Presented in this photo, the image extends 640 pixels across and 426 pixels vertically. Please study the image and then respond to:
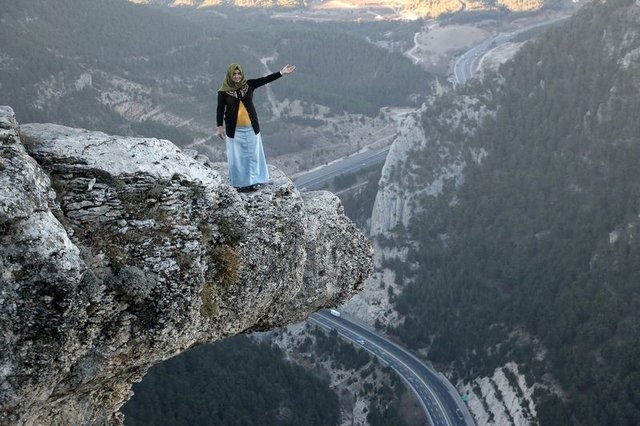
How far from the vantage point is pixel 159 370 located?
46969 millimetres

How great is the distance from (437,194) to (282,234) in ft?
235

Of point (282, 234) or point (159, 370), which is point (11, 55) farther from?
point (282, 234)

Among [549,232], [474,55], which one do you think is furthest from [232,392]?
[474,55]

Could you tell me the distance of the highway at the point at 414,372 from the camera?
195 ft

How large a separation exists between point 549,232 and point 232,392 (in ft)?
124

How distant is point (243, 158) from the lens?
15430 mm

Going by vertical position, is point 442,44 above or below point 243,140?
below

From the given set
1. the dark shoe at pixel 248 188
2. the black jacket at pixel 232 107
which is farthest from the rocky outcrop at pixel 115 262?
the black jacket at pixel 232 107

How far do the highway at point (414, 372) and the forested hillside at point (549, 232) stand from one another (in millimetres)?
1998

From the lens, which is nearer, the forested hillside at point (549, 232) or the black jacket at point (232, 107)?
the black jacket at point (232, 107)

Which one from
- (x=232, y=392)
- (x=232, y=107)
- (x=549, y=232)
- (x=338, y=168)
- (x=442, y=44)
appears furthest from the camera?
(x=442, y=44)

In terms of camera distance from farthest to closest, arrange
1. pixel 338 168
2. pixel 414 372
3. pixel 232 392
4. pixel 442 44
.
Answer: pixel 442 44 → pixel 338 168 → pixel 414 372 → pixel 232 392

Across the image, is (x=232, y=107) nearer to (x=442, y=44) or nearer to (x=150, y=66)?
(x=150, y=66)

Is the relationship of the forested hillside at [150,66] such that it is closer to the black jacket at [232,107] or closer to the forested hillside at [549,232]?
the forested hillside at [549,232]
